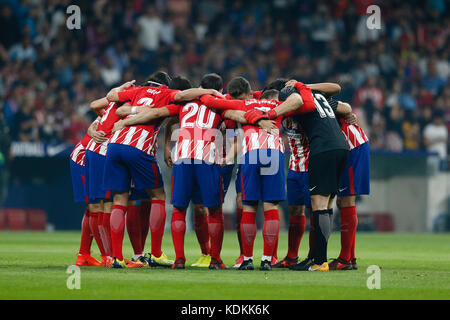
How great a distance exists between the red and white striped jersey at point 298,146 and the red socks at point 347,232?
2.33 feet

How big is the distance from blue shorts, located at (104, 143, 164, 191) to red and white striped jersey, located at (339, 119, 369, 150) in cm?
233

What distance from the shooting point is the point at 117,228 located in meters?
9.05

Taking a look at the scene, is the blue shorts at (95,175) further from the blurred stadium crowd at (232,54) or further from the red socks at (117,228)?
the blurred stadium crowd at (232,54)

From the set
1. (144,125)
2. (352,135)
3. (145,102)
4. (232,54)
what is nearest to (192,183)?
(144,125)

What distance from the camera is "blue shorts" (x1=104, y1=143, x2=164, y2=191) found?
9180 millimetres

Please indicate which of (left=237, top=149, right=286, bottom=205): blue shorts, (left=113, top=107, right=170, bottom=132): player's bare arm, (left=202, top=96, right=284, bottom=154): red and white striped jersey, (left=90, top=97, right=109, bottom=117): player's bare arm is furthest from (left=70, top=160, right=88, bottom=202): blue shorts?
(left=237, top=149, right=286, bottom=205): blue shorts

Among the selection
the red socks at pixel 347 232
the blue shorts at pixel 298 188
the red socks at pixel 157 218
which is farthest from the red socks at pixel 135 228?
the red socks at pixel 347 232

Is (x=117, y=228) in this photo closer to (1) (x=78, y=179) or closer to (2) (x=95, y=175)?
(2) (x=95, y=175)

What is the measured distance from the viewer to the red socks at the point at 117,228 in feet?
29.7

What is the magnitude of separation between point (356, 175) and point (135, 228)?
274 centimetres

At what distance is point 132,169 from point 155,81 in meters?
1.17

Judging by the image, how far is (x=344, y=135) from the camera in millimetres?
9461

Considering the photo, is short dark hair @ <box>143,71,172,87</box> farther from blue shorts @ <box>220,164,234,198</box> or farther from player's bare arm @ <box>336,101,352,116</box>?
player's bare arm @ <box>336,101,352,116</box>

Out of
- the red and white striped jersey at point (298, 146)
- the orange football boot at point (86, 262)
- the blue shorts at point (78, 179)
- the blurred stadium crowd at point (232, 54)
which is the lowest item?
the orange football boot at point (86, 262)
